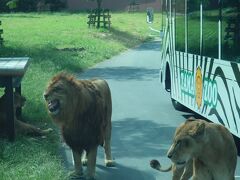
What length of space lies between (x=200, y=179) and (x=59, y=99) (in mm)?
2322

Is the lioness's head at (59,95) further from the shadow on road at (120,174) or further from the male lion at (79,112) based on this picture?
the shadow on road at (120,174)

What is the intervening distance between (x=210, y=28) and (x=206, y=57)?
50 cm

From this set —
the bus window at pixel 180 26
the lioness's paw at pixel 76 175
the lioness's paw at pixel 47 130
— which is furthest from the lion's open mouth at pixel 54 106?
the bus window at pixel 180 26

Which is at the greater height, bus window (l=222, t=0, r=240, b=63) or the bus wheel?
bus window (l=222, t=0, r=240, b=63)

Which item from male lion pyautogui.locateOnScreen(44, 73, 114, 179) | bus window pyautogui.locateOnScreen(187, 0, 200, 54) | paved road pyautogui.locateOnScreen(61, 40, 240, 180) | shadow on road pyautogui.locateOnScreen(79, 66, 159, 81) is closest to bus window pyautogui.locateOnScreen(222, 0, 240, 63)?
bus window pyautogui.locateOnScreen(187, 0, 200, 54)

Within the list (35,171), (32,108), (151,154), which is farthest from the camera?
(32,108)

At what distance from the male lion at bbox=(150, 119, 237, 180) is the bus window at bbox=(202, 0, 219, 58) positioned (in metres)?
4.12

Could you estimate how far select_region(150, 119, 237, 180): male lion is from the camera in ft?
17.4

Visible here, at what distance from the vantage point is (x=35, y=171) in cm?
803

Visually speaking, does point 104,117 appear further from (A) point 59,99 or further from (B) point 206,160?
(B) point 206,160

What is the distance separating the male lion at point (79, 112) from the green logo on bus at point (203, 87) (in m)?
2.21

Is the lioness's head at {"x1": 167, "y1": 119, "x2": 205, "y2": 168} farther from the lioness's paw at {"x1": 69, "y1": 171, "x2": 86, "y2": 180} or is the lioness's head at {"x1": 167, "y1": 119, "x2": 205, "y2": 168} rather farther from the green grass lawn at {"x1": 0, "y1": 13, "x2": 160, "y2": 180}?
the lioness's paw at {"x1": 69, "y1": 171, "x2": 86, "y2": 180}

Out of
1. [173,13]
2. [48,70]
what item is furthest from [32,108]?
[48,70]

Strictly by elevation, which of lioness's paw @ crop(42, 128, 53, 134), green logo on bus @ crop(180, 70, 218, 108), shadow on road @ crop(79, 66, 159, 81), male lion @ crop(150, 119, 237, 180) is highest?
male lion @ crop(150, 119, 237, 180)
